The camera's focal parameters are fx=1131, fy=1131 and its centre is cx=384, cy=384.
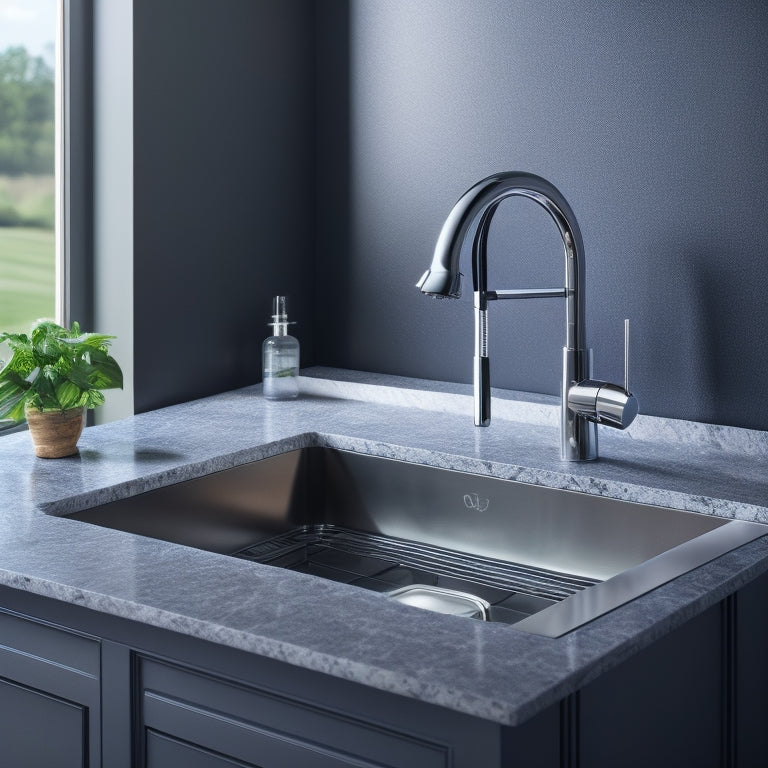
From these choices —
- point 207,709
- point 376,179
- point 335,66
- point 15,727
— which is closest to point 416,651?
point 207,709

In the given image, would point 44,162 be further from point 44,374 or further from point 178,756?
point 178,756

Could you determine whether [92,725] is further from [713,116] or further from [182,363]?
[713,116]

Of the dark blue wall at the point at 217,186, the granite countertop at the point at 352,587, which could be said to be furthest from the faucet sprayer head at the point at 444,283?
the dark blue wall at the point at 217,186

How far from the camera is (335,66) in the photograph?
2.32 meters

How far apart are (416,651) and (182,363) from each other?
4.03 feet

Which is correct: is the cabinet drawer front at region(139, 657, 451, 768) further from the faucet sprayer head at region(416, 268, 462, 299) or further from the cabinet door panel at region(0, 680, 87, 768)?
the faucet sprayer head at region(416, 268, 462, 299)

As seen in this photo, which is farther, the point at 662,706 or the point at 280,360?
the point at 280,360

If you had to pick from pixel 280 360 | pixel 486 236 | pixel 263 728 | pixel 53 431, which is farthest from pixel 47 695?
pixel 280 360

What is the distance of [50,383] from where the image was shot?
170cm

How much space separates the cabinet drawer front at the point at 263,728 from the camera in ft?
3.43

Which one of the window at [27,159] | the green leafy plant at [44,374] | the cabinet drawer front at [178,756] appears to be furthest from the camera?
the window at [27,159]

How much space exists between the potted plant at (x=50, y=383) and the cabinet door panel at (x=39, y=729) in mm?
476

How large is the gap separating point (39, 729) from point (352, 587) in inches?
16.4

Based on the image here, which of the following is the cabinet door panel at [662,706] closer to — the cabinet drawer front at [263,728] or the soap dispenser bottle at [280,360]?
the cabinet drawer front at [263,728]
